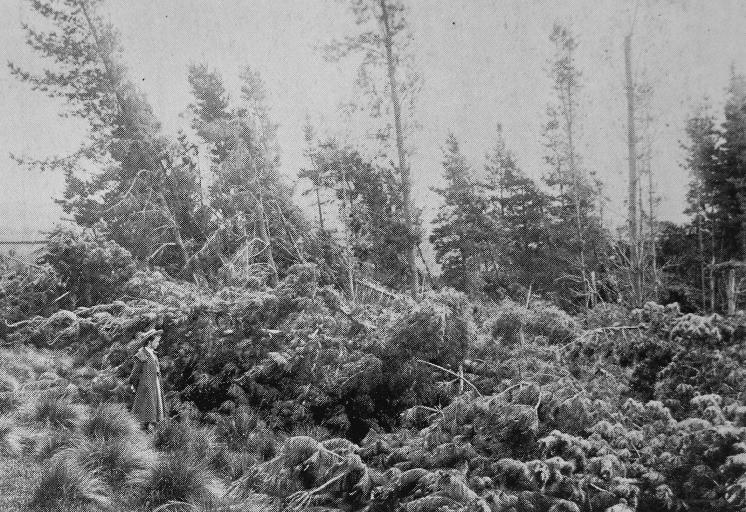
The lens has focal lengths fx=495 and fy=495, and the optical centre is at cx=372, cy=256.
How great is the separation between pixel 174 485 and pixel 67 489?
836 mm

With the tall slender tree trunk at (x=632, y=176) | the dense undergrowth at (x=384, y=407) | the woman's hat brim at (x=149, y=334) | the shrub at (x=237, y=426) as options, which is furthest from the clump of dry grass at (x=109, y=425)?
the tall slender tree trunk at (x=632, y=176)

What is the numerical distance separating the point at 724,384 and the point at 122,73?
17.2 meters

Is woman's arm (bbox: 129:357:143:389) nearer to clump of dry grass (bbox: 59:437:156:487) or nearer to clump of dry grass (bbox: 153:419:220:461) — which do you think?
clump of dry grass (bbox: 153:419:220:461)

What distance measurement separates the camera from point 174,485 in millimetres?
4457

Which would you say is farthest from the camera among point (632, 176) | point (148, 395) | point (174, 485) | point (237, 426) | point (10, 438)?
point (632, 176)

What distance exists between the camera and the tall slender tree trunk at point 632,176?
465 inches

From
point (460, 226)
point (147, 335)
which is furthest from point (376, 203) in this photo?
point (147, 335)

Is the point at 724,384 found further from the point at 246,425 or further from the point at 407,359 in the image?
the point at 246,425

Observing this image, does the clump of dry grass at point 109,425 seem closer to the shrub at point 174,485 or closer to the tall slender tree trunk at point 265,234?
the shrub at point 174,485

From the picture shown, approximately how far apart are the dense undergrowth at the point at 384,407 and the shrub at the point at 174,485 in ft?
0.06

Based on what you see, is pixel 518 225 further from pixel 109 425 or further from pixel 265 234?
pixel 109 425

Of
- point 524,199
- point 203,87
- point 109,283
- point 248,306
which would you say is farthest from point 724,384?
point 524,199

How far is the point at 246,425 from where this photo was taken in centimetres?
665

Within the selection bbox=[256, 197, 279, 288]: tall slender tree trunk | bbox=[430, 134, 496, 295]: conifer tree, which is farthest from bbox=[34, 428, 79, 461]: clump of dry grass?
bbox=[430, 134, 496, 295]: conifer tree
